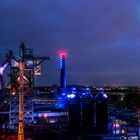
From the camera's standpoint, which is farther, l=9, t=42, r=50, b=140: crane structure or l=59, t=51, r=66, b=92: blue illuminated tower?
l=59, t=51, r=66, b=92: blue illuminated tower

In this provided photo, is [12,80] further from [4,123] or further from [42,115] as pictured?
[42,115]

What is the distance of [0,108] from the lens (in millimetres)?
64062

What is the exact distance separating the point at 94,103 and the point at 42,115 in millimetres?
16325

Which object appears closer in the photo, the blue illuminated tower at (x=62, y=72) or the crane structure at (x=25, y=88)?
the crane structure at (x=25, y=88)

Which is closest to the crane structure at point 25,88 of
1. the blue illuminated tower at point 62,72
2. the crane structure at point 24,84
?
the crane structure at point 24,84

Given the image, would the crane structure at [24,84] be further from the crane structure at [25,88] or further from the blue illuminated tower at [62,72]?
the blue illuminated tower at [62,72]

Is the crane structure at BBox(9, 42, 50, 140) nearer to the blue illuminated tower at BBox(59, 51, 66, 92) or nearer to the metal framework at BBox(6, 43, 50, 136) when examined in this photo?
the metal framework at BBox(6, 43, 50, 136)

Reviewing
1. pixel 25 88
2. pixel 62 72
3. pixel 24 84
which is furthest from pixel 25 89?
pixel 62 72

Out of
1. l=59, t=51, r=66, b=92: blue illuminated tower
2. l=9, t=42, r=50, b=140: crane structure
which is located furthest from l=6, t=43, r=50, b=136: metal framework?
l=59, t=51, r=66, b=92: blue illuminated tower

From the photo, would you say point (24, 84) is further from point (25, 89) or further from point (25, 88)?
point (25, 88)

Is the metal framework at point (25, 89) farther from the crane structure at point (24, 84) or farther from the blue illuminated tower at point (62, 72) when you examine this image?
the blue illuminated tower at point (62, 72)

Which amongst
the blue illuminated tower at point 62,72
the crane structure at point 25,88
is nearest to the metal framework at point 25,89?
the crane structure at point 25,88

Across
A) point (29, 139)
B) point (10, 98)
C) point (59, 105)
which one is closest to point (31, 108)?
point (10, 98)

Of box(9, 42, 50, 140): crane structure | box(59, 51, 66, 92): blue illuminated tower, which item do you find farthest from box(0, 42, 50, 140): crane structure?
box(59, 51, 66, 92): blue illuminated tower
